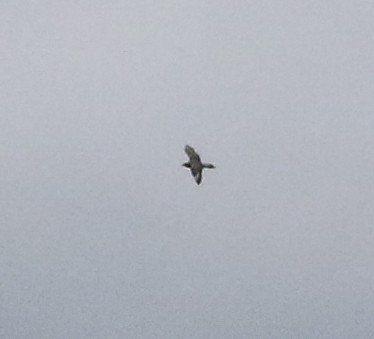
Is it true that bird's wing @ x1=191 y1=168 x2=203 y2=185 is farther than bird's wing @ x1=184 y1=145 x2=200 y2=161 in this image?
No

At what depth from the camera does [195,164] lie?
75.5m

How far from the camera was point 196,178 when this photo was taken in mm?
74188

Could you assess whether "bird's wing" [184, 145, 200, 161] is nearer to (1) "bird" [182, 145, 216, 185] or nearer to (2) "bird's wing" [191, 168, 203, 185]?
(1) "bird" [182, 145, 216, 185]

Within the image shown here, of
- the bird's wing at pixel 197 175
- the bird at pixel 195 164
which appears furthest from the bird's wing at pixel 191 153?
the bird's wing at pixel 197 175

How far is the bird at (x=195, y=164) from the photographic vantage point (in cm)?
7456

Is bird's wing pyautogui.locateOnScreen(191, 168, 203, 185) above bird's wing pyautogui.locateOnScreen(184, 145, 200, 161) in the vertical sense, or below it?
below

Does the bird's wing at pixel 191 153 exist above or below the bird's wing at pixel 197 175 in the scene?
above

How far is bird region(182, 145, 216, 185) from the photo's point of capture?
74562mm

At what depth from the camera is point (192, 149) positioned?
74.9 metres

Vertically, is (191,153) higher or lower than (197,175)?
higher

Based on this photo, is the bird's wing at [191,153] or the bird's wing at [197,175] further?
the bird's wing at [191,153]

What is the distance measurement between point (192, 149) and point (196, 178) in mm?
4049

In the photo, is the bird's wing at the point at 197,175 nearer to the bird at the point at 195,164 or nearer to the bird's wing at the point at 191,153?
the bird at the point at 195,164

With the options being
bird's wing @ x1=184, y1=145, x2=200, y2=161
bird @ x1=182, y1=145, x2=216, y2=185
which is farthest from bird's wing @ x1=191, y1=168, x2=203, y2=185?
bird's wing @ x1=184, y1=145, x2=200, y2=161
